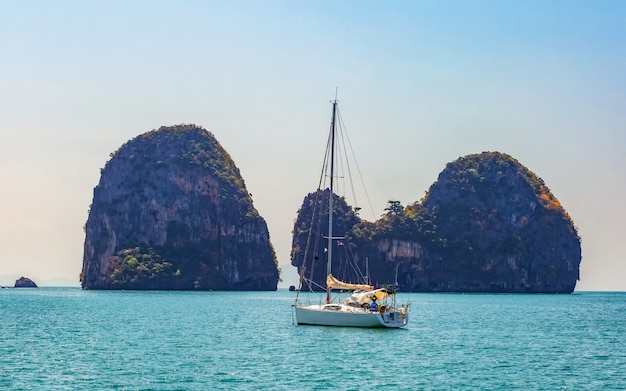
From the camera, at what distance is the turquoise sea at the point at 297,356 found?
4456cm

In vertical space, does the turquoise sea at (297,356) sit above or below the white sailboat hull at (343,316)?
below

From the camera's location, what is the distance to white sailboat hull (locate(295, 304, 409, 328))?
7169cm

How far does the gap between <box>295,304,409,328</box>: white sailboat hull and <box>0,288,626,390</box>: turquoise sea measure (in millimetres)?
→ 865

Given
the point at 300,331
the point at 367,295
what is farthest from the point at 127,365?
the point at 367,295

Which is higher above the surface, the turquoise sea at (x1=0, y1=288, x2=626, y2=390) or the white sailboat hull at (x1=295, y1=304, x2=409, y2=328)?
the white sailboat hull at (x1=295, y1=304, x2=409, y2=328)

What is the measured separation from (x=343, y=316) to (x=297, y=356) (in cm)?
1732

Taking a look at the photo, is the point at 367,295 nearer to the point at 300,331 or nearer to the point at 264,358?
the point at 300,331

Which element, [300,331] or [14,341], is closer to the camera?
[14,341]

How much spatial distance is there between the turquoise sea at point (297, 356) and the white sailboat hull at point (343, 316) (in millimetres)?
865

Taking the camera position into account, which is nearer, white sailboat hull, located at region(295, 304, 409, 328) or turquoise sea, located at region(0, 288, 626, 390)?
turquoise sea, located at region(0, 288, 626, 390)

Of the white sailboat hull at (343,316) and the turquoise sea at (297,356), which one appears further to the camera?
the white sailboat hull at (343,316)

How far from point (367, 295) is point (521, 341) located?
512 inches

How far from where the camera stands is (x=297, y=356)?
180ft

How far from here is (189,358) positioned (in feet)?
174
